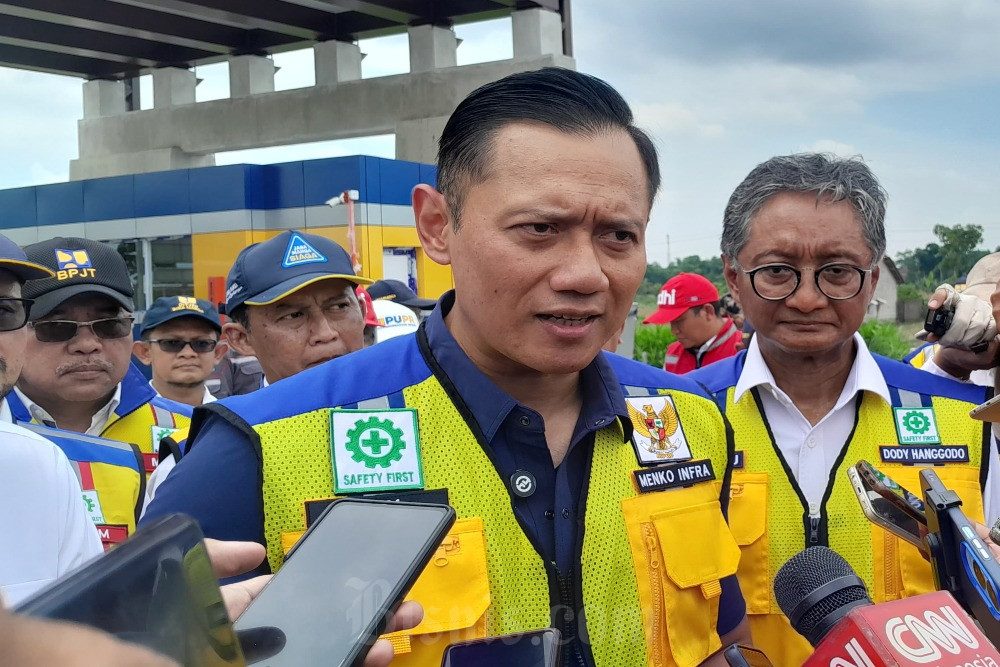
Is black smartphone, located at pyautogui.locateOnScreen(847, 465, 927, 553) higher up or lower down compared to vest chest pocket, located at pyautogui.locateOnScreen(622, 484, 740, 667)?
higher up

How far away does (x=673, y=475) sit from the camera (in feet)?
6.73

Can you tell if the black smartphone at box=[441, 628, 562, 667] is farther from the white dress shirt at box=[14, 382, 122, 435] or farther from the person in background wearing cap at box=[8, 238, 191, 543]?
the white dress shirt at box=[14, 382, 122, 435]

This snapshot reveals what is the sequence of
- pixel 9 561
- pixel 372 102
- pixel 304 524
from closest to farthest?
pixel 304 524 → pixel 9 561 → pixel 372 102

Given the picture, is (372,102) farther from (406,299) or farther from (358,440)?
(358,440)

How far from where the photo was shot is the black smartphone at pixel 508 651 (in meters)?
1.19

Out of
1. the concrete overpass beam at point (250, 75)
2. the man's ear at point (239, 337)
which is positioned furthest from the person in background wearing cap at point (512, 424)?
the concrete overpass beam at point (250, 75)

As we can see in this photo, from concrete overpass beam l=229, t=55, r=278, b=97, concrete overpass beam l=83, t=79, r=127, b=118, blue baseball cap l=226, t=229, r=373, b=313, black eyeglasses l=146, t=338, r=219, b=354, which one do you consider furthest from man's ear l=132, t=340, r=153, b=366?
concrete overpass beam l=83, t=79, r=127, b=118

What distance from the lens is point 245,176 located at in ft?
68.7

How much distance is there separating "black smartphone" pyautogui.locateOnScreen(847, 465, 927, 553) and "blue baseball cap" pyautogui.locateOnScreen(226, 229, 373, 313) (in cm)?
250

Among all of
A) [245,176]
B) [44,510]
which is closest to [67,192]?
[245,176]

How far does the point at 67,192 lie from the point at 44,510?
76.9 ft

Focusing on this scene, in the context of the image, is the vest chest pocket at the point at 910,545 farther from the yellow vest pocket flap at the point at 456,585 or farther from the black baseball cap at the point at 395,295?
the black baseball cap at the point at 395,295

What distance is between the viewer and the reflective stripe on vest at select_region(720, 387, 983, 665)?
8.14ft

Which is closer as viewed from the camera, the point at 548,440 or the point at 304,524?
the point at 304,524
